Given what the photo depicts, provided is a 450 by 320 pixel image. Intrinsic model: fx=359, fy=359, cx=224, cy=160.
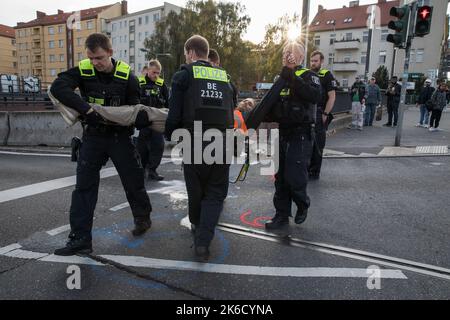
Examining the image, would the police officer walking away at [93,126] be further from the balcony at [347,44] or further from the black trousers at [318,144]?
the balcony at [347,44]

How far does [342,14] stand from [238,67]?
35.2 meters

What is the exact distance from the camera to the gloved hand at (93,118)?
129 inches

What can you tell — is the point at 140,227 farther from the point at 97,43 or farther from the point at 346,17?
the point at 346,17

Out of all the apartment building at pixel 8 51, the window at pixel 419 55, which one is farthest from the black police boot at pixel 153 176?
the apartment building at pixel 8 51

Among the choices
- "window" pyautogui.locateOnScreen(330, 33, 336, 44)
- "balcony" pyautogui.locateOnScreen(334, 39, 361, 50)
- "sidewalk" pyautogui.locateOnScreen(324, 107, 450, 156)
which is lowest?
"sidewalk" pyautogui.locateOnScreen(324, 107, 450, 156)

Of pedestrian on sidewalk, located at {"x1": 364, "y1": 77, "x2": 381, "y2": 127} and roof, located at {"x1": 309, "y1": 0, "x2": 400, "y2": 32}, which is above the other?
roof, located at {"x1": 309, "y1": 0, "x2": 400, "y2": 32}

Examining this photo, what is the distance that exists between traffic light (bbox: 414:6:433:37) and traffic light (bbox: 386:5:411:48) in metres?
0.25

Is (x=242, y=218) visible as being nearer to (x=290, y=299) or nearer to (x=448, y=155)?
(x=290, y=299)

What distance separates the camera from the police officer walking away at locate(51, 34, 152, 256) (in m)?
3.32

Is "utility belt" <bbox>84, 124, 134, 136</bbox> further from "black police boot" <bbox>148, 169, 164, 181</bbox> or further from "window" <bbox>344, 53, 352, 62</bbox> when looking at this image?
"window" <bbox>344, 53, 352, 62</bbox>

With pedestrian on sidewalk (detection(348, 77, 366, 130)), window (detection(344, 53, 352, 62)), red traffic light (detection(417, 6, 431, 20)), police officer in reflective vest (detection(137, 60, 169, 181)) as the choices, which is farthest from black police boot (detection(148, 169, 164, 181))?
window (detection(344, 53, 352, 62))

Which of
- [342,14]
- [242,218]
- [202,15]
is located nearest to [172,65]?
[202,15]

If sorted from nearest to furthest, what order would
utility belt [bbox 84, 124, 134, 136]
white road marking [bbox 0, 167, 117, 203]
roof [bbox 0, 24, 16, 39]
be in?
utility belt [bbox 84, 124, 134, 136] → white road marking [bbox 0, 167, 117, 203] → roof [bbox 0, 24, 16, 39]

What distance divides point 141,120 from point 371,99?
12987mm
